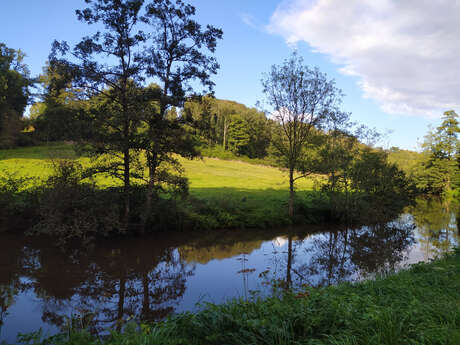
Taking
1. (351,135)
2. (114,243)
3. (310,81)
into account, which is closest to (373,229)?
(351,135)

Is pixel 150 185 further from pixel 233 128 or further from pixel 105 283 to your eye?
pixel 233 128

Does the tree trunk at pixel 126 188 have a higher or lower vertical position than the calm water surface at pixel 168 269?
higher

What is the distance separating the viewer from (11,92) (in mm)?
39625

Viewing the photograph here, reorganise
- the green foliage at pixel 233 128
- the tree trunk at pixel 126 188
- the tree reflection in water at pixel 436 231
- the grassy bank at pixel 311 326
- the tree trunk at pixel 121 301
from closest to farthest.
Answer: the grassy bank at pixel 311 326 < the tree trunk at pixel 121 301 < the tree trunk at pixel 126 188 < the green foliage at pixel 233 128 < the tree reflection in water at pixel 436 231

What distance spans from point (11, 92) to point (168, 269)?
42209 mm

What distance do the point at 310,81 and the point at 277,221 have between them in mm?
10977

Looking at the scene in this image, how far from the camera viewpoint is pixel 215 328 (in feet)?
14.6

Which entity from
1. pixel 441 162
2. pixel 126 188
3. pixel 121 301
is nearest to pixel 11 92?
pixel 126 188

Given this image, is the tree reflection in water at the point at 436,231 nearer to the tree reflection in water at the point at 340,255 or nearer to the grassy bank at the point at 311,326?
the tree reflection in water at the point at 340,255

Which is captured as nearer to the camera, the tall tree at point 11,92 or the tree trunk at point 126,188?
the tree trunk at point 126,188

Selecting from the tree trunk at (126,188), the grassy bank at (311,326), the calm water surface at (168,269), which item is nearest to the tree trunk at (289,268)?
the calm water surface at (168,269)

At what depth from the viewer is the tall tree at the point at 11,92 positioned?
35.7 meters

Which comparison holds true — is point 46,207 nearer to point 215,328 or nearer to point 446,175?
point 215,328

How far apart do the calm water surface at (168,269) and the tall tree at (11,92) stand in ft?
97.0
